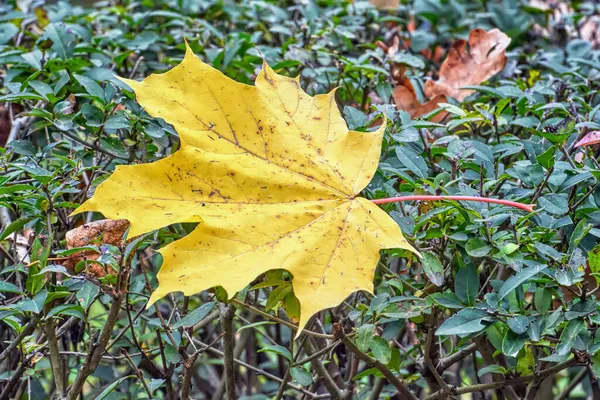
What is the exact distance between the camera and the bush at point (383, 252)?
1096 millimetres

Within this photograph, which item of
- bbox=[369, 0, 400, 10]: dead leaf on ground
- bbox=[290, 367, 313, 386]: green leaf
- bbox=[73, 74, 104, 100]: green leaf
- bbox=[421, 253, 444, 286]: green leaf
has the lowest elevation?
bbox=[290, 367, 313, 386]: green leaf

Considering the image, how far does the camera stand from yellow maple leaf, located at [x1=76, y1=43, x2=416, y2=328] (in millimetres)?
1001

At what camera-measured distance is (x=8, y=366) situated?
5.21 feet

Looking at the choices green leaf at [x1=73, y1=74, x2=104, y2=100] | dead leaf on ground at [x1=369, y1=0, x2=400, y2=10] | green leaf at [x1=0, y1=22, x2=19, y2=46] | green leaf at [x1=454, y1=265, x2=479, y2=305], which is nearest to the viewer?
green leaf at [x1=454, y1=265, x2=479, y2=305]

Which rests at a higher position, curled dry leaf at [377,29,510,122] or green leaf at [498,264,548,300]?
green leaf at [498,264,548,300]

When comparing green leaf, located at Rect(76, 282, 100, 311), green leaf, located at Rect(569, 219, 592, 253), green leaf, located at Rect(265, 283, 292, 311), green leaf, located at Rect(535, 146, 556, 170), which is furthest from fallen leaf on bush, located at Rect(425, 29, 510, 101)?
green leaf, located at Rect(76, 282, 100, 311)

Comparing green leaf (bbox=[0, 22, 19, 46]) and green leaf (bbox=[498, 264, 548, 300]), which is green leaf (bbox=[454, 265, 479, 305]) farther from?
green leaf (bbox=[0, 22, 19, 46])

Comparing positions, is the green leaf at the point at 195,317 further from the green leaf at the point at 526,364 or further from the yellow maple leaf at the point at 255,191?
the green leaf at the point at 526,364

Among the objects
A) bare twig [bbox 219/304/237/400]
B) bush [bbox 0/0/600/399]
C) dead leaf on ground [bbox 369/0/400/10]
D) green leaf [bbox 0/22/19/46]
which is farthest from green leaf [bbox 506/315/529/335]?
dead leaf on ground [bbox 369/0/400/10]

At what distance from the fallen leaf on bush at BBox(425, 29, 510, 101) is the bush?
24 mm

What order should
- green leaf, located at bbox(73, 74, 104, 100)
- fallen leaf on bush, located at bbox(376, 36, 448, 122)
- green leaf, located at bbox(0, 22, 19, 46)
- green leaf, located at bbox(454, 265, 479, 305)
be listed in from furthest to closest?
green leaf, located at bbox(0, 22, 19, 46) → fallen leaf on bush, located at bbox(376, 36, 448, 122) → green leaf, located at bbox(73, 74, 104, 100) → green leaf, located at bbox(454, 265, 479, 305)

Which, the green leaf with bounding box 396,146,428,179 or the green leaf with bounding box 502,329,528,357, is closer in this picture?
the green leaf with bounding box 502,329,528,357

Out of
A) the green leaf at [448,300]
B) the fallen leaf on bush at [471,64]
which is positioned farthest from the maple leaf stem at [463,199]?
the fallen leaf on bush at [471,64]

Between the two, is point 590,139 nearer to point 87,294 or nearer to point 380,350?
point 380,350
